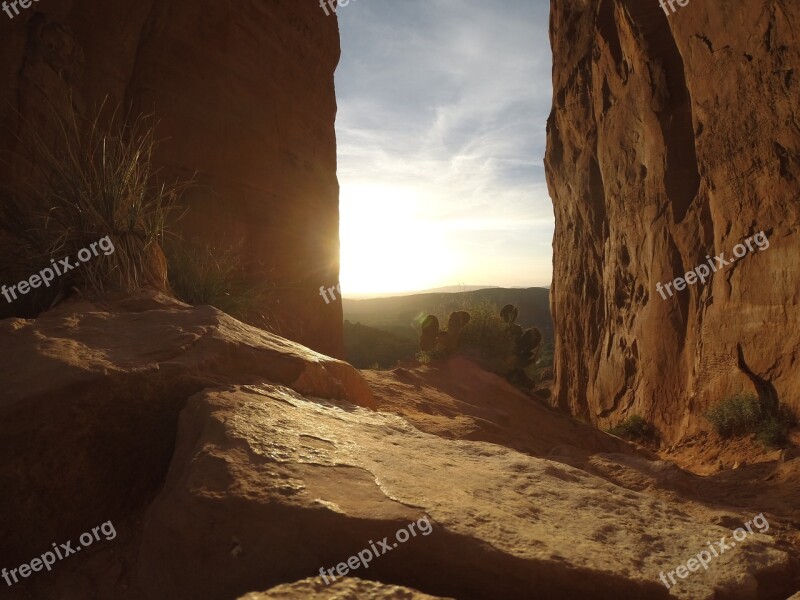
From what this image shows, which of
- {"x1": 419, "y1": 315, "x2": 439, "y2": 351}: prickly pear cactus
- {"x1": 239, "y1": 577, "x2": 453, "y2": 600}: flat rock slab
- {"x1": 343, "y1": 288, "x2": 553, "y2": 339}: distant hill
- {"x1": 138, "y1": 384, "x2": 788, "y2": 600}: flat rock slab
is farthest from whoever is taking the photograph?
{"x1": 343, "y1": 288, "x2": 553, "y2": 339}: distant hill

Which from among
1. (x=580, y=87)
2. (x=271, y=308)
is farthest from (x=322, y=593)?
(x=580, y=87)

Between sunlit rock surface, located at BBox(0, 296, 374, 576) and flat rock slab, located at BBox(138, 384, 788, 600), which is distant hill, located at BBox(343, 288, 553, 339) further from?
flat rock slab, located at BBox(138, 384, 788, 600)

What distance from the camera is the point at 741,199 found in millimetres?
8289

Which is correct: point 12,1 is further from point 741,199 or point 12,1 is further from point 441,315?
point 441,315

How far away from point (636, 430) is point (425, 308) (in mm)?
54580

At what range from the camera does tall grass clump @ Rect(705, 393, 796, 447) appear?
272 inches

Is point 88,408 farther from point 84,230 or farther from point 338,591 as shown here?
point 84,230

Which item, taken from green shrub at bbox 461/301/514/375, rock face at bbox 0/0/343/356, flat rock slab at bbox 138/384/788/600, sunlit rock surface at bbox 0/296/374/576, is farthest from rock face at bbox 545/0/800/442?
sunlit rock surface at bbox 0/296/374/576

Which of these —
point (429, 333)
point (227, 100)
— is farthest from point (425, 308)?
point (227, 100)

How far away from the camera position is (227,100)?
8.86 metres

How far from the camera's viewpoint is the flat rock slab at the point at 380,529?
1539 millimetres

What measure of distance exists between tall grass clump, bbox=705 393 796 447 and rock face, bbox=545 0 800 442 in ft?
0.74

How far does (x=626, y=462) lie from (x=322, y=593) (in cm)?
399

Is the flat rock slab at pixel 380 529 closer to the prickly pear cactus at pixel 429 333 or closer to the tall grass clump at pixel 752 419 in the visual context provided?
the tall grass clump at pixel 752 419
